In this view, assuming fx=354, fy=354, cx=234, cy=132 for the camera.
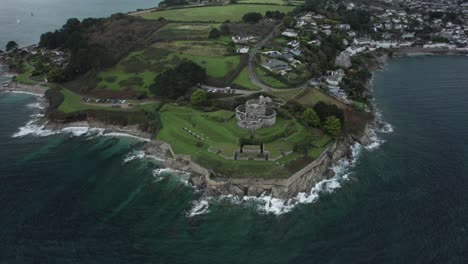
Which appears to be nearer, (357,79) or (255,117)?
(255,117)

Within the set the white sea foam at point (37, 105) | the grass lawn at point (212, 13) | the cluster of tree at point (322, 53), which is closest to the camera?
the white sea foam at point (37, 105)

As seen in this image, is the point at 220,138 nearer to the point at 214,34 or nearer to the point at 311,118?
the point at 311,118

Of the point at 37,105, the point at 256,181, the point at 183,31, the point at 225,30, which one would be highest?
the point at 183,31

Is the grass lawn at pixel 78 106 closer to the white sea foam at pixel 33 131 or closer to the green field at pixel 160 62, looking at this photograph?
the white sea foam at pixel 33 131

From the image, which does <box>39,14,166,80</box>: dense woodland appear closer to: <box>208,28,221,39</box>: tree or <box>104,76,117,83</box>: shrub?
<box>104,76,117,83</box>: shrub

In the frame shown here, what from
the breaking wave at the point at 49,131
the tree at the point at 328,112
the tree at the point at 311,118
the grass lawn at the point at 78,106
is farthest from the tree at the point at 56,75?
the tree at the point at 328,112

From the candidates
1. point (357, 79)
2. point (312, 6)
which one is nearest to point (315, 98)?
point (357, 79)
